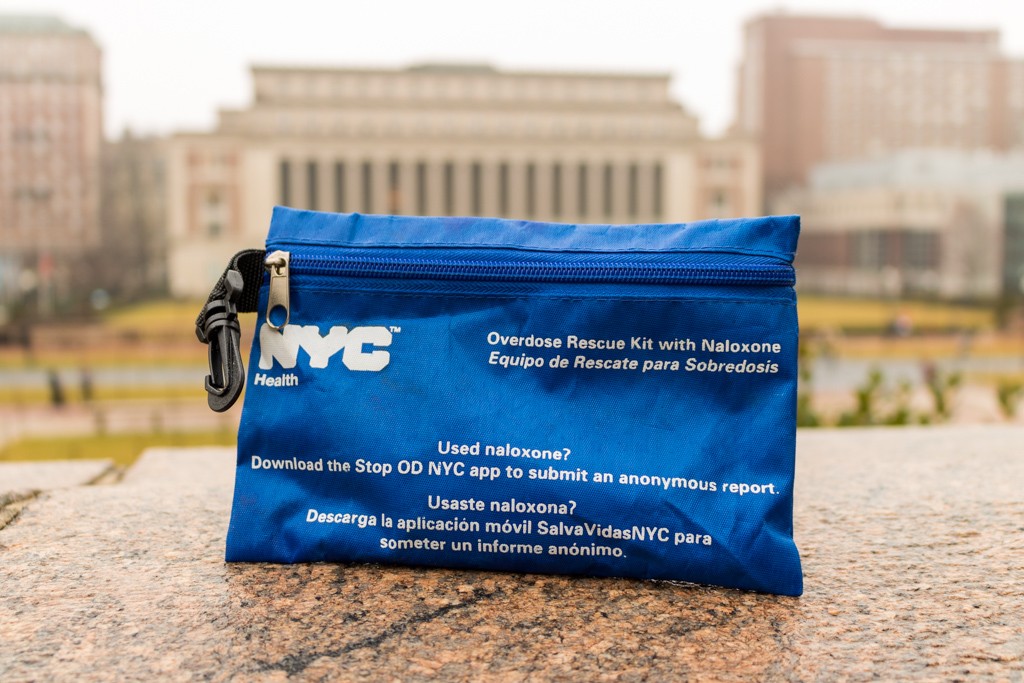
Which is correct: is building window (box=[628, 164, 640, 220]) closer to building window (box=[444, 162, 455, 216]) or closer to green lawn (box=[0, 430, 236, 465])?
building window (box=[444, 162, 455, 216])

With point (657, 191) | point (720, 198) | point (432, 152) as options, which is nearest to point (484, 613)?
point (432, 152)

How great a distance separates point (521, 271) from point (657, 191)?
65.6 meters

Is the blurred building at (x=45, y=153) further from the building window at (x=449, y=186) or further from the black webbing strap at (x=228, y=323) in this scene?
the black webbing strap at (x=228, y=323)

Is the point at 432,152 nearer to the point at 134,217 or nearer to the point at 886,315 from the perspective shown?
the point at 134,217

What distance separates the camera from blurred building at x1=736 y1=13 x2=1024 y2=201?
299 feet

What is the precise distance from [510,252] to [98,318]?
129ft

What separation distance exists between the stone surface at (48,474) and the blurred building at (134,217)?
1956 inches

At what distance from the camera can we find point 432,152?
208ft

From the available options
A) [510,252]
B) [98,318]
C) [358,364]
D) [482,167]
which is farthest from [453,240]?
[482,167]

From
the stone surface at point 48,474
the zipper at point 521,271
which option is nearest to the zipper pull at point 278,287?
the zipper at point 521,271

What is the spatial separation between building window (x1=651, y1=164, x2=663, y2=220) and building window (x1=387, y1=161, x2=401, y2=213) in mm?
15767

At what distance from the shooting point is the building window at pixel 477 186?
6456 cm

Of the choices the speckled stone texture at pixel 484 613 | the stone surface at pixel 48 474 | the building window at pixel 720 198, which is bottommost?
the stone surface at pixel 48 474

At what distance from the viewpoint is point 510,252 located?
158 cm
